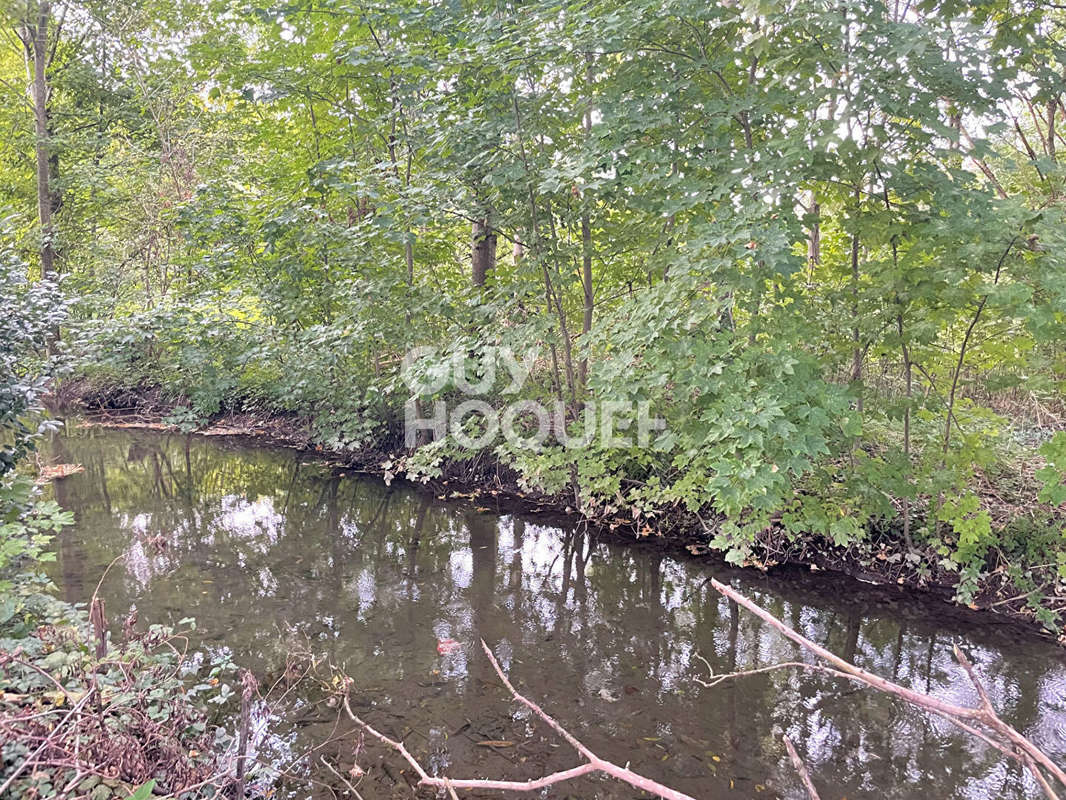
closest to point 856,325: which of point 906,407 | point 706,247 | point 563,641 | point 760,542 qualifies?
point 906,407

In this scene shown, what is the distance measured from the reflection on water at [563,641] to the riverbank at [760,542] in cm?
21

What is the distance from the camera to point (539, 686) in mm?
3475

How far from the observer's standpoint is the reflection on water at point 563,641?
9.45 ft

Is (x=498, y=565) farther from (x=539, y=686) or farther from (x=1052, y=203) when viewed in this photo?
(x=1052, y=203)

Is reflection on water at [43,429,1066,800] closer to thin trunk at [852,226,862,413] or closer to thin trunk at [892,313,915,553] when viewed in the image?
thin trunk at [892,313,915,553]

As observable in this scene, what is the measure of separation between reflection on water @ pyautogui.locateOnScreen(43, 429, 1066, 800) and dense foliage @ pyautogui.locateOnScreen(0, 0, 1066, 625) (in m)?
0.59

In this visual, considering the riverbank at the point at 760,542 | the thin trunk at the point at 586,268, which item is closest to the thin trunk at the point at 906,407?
the riverbank at the point at 760,542

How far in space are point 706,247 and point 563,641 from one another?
8.89 feet

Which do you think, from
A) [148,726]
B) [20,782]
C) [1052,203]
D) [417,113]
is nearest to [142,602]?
[148,726]

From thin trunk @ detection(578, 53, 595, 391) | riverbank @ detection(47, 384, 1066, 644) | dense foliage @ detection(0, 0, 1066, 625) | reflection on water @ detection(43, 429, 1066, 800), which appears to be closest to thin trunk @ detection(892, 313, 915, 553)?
dense foliage @ detection(0, 0, 1066, 625)

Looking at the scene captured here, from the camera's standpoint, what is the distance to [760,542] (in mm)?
5094

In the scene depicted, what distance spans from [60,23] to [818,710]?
15.7m

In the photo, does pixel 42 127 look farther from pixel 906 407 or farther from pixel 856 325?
pixel 906 407

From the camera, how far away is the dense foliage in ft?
11.9
